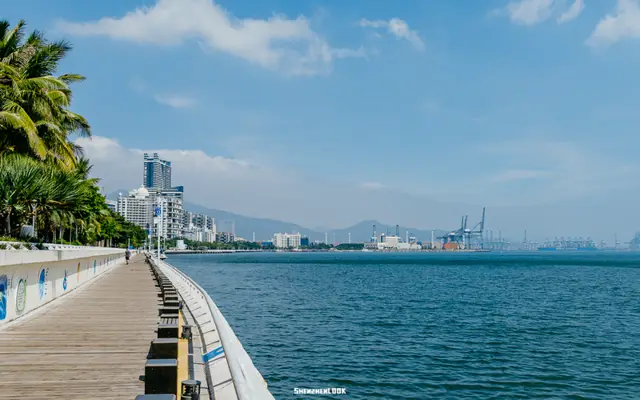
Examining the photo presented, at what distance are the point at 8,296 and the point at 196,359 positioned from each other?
24.9 feet

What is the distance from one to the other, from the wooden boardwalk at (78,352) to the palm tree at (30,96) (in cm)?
1188

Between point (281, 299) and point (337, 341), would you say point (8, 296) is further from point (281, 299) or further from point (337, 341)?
point (281, 299)

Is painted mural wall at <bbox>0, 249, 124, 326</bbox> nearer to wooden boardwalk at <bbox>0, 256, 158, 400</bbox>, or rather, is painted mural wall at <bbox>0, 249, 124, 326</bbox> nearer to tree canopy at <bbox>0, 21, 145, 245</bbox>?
wooden boardwalk at <bbox>0, 256, 158, 400</bbox>

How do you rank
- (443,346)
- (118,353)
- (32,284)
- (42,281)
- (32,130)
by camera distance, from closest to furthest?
(118,353)
(32,284)
(42,281)
(443,346)
(32,130)

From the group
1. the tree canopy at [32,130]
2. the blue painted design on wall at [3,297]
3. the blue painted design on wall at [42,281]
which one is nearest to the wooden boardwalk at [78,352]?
the blue painted design on wall at [3,297]

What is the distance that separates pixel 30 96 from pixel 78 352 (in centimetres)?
2123

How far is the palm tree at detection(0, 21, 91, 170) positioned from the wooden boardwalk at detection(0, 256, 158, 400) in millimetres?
11882

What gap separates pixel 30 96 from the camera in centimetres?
2764

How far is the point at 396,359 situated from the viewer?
19734mm

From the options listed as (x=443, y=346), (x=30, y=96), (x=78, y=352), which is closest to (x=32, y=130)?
(x=30, y=96)

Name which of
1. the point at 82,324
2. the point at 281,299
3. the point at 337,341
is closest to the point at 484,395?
the point at 337,341
